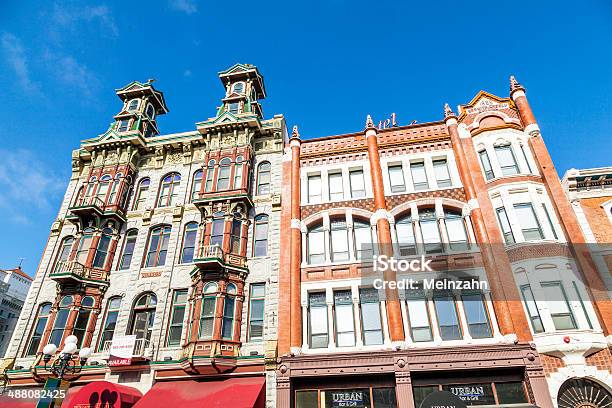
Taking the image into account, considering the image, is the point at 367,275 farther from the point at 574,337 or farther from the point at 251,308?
the point at 574,337

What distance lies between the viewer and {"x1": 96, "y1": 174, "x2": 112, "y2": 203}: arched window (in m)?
24.8

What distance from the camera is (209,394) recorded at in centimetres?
1688

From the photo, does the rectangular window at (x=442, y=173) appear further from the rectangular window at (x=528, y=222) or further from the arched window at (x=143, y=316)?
the arched window at (x=143, y=316)

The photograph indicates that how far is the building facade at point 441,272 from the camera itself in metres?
16.0

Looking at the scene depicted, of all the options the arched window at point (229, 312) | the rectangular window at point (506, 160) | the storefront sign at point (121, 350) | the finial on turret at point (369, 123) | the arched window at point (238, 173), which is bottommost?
the storefront sign at point (121, 350)

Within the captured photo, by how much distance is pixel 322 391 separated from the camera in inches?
675

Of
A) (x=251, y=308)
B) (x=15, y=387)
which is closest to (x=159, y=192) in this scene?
(x=251, y=308)

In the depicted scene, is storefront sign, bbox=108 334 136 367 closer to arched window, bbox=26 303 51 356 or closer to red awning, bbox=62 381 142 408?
red awning, bbox=62 381 142 408

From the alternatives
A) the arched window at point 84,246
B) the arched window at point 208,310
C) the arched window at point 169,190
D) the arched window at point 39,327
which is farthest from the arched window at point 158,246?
the arched window at point 39,327

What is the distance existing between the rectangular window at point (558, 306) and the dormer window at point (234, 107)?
809 inches

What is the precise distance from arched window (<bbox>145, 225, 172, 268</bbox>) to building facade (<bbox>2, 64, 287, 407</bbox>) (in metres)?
0.07

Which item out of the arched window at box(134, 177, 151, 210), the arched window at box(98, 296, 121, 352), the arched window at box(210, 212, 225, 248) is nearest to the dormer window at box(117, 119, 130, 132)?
the arched window at box(134, 177, 151, 210)

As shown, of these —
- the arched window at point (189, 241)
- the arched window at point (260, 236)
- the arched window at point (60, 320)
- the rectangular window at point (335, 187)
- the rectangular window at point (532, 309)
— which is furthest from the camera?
the rectangular window at point (335, 187)

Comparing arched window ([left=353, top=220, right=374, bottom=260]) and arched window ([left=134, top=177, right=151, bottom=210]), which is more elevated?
arched window ([left=134, top=177, right=151, bottom=210])
